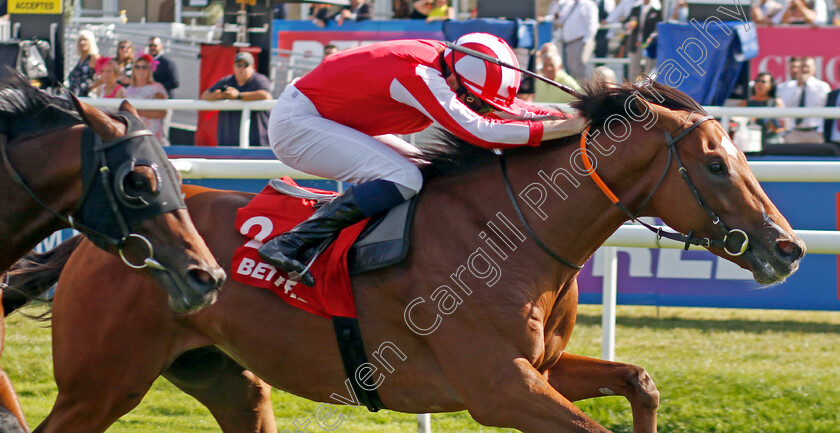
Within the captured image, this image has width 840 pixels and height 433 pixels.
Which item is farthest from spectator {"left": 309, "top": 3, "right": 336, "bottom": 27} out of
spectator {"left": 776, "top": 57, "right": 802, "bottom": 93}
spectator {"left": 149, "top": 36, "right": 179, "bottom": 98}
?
spectator {"left": 776, "top": 57, "right": 802, "bottom": 93}

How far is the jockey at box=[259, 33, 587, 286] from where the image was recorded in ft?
11.0

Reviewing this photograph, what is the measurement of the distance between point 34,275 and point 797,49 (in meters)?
8.22

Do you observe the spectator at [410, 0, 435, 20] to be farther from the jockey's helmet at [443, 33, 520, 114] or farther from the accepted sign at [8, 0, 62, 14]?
the jockey's helmet at [443, 33, 520, 114]

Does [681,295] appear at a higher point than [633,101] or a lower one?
lower

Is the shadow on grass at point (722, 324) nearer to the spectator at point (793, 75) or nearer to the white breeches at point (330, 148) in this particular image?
the spectator at point (793, 75)

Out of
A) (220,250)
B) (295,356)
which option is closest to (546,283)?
(295,356)

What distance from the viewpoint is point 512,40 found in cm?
836

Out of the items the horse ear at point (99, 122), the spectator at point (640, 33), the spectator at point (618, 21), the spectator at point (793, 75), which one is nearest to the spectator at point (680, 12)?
the spectator at point (640, 33)

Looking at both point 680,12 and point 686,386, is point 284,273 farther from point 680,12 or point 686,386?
point 680,12

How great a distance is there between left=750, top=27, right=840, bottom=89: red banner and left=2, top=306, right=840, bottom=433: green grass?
3605mm

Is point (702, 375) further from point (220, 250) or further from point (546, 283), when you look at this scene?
point (220, 250)

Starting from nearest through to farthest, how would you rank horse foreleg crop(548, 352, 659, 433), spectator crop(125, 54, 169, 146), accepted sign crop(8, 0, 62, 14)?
1. horse foreleg crop(548, 352, 659, 433)
2. accepted sign crop(8, 0, 62, 14)
3. spectator crop(125, 54, 169, 146)

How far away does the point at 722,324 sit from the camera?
7.21m

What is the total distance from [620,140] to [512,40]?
17.0 ft
